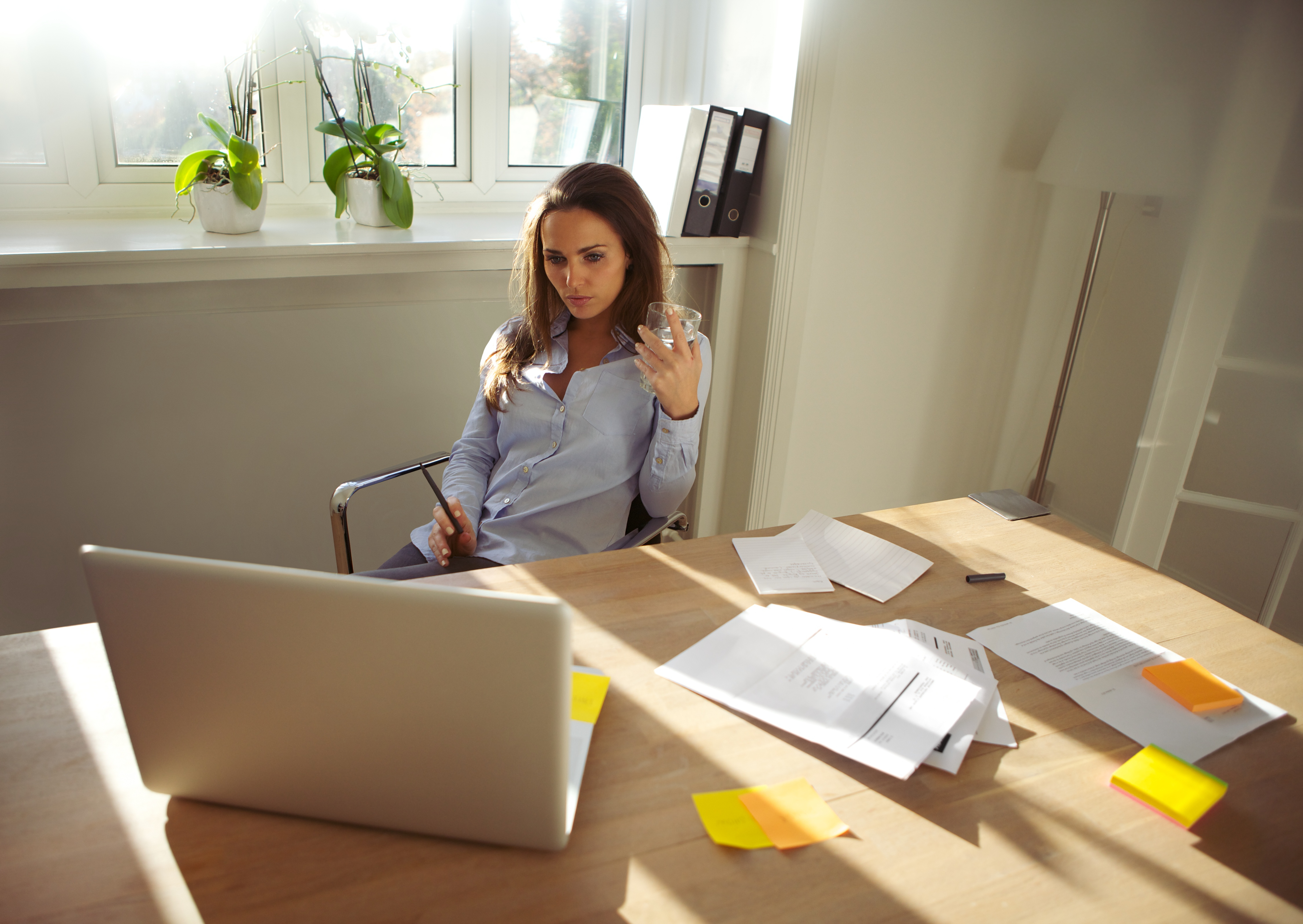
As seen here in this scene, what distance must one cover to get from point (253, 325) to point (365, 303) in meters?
0.27

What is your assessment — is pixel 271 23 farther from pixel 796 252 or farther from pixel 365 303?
pixel 796 252

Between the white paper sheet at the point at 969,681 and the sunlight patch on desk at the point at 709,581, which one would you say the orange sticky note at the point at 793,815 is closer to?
the white paper sheet at the point at 969,681

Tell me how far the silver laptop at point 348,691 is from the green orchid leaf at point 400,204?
151 centimetres

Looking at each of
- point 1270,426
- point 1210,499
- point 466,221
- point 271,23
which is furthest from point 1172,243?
point 271,23

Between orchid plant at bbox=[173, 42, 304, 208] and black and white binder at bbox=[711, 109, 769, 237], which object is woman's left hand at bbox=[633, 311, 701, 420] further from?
orchid plant at bbox=[173, 42, 304, 208]

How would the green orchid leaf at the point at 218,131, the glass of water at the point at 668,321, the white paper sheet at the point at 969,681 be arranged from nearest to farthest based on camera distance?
the white paper sheet at the point at 969,681 < the glass of water at the point at 668,321 < the green orchid leaf at the point at 218,131

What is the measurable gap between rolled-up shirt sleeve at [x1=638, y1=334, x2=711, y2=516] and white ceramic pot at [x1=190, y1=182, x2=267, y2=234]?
3.41 ft

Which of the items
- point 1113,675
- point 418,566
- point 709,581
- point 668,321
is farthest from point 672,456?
point 1113,675

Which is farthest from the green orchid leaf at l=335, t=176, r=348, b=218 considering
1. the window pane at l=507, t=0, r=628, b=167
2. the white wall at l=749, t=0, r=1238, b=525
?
the white wall at l=749, t=0, r=1238, b=525

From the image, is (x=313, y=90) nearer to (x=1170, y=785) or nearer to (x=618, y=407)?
(x=618, y=407)

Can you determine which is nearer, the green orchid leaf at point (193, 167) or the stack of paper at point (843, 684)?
the stack of paper at point (843, 684)

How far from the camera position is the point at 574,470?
5.66 feet

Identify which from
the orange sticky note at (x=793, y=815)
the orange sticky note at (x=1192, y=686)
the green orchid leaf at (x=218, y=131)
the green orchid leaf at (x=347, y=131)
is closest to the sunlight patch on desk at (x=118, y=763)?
the orange sticky note at (x=793, y=815)

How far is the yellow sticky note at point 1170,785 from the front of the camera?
917 mm
